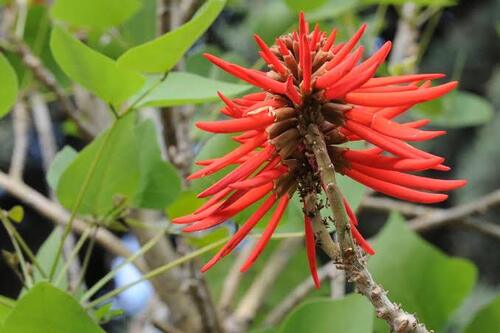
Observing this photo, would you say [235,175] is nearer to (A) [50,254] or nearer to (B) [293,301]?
(A) [50,254]

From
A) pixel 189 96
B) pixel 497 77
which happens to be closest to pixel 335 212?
pixel 189 96

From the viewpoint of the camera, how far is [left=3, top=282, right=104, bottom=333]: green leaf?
44 cm

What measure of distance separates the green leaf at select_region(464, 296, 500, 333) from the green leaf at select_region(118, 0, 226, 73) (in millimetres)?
324

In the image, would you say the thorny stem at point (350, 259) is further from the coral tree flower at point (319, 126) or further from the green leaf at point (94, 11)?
the green leaf at point (94, 11)

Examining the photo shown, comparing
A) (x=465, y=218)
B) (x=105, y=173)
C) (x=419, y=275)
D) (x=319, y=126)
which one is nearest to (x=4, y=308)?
(x=105, y=173)

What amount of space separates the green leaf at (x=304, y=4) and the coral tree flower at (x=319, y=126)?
14.4 inches

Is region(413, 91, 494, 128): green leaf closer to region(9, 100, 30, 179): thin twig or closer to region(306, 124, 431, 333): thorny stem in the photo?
region(9, 100, 30, 179): thin twig

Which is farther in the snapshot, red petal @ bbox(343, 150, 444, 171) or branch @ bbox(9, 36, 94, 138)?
branch @ bbox(9, 36, 94, 138)

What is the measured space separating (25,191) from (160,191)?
12.9 inches

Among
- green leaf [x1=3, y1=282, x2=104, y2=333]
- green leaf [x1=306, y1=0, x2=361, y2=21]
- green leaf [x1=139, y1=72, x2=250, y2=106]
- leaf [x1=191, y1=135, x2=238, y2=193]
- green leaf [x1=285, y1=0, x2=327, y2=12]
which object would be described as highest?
green leaf [x1=285, y1=0, x2=327, y2=12]

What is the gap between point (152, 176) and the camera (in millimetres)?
625

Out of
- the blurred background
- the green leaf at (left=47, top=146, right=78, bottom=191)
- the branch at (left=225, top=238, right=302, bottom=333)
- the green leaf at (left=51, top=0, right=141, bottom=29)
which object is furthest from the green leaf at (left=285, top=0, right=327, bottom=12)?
the branch at (left=225, top=238, right=302, bottom=333)

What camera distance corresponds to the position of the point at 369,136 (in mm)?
356

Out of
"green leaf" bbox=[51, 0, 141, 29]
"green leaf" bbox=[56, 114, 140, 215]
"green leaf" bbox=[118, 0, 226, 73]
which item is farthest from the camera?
"green leaf" bbox=[51, 0, 141, 29]
